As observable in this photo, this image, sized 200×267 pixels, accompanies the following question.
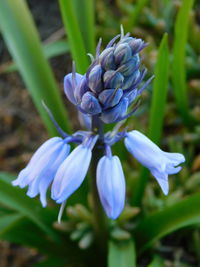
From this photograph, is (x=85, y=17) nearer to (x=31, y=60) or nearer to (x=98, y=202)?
(x=31, y=60)

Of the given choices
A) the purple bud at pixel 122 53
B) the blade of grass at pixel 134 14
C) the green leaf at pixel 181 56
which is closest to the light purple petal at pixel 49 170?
the purple bud at pixel 122 53

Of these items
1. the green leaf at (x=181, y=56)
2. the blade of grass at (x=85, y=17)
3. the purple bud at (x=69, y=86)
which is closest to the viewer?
the purple bud at (x=69, y=86)

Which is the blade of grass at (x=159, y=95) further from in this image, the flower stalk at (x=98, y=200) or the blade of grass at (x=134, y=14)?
the blade of grass at (x=134, y=14)

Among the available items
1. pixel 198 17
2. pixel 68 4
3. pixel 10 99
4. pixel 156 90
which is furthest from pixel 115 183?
pixel 198 17

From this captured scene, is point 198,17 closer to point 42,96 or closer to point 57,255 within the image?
point 42,96

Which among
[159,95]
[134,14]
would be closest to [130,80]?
[159,95]

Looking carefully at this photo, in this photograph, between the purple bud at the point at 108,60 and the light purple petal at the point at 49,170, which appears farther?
the light purple petal at the point at 49,170

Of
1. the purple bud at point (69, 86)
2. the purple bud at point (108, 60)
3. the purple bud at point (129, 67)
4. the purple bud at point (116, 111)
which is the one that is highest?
the purple bud at point (108, 60)
